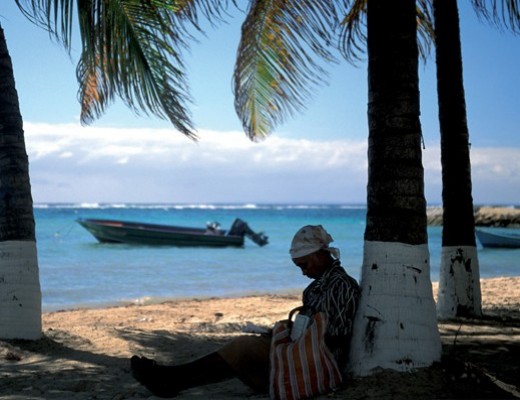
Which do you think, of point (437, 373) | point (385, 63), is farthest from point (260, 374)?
point (385, 63)

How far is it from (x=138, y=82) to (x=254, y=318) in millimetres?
3675

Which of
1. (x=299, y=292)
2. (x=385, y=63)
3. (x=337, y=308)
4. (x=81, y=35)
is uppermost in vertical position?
(x=81, y=35)

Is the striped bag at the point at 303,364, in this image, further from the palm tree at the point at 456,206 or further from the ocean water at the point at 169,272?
the ocean water at the point at 169,272

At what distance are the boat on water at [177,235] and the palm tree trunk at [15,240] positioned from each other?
69.3 ft

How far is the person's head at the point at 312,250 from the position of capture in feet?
14.4

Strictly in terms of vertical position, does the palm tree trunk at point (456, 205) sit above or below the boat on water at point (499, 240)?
above

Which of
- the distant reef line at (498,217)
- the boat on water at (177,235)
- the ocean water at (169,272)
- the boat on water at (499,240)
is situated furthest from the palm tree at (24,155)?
the distant reef line at (498,217)

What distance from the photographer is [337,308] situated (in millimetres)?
4355

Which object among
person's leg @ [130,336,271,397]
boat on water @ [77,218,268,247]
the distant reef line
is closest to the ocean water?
boat on water @ [77,218,268,247]

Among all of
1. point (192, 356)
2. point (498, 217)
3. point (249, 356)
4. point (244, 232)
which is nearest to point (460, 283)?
point (192, 356)

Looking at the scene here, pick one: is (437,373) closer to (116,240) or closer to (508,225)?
(116,240)

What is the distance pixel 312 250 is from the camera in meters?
4.38

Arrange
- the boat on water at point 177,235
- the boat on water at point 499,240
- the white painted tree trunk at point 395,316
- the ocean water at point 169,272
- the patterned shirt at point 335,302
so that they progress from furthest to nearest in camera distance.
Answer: the boat on water at point 499,240 → the boat on water at point 177,235 → the ocean water at point 169,272 → the white painted tree trunk at point 395,316 → the patterned shirt at point 335,302

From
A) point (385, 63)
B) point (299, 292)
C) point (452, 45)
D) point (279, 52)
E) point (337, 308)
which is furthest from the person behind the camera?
point (299, 292)
